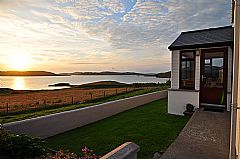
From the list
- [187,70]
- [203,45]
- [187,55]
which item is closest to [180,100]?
[187,70]

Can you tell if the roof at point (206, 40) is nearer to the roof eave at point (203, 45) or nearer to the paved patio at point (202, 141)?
the roof eave at point (203, 45)

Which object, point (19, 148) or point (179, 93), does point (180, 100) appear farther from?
point (19, 148)

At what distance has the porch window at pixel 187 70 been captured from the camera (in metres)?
7.20

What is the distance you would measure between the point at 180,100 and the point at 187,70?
1398 mm

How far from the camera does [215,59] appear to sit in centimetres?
667

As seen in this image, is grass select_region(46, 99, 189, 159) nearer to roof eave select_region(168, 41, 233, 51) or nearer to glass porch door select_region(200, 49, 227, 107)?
glass porch door select_region(200, 49, 227, 107)

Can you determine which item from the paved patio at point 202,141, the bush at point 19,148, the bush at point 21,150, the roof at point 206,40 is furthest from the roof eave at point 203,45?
the bush at point 19,148

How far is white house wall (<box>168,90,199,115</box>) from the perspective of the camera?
22.8ft

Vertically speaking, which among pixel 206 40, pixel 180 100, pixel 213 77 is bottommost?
pixel 180 100

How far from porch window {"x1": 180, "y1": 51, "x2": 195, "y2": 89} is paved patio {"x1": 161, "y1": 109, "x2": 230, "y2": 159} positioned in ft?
7.71

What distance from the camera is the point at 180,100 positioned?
7.36m

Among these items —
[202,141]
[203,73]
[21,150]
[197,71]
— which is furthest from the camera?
[197,71]

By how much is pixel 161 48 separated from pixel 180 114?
822 cm

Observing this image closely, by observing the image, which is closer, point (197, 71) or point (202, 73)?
point (202, 73)
